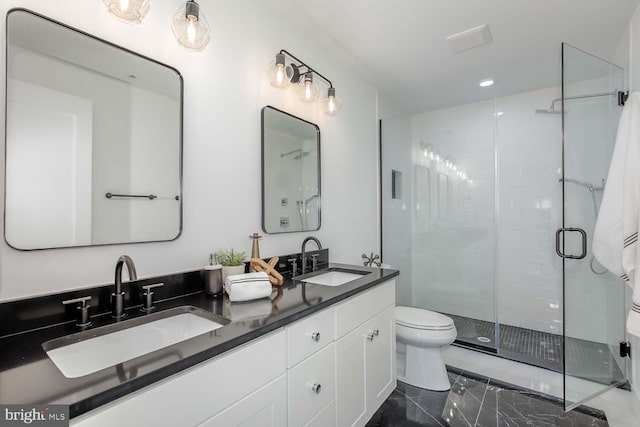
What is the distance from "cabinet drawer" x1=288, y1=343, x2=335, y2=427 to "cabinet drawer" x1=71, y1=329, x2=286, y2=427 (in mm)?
118

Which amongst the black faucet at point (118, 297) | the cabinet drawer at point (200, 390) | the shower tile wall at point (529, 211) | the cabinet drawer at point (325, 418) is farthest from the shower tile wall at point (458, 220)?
the black faucet at point (118, 297)

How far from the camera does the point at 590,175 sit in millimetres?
2002

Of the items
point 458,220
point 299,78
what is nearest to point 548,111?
point 458,220

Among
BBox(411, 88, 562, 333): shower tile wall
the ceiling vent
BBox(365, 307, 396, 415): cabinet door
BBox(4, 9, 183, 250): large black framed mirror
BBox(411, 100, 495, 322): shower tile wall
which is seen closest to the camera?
BBox(4, 9, 183, 250): large black framed mirror

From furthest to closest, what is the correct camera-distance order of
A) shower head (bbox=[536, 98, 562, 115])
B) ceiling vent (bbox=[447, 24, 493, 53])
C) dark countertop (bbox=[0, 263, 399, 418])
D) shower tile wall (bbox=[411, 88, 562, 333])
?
shower tile wall (bbox=[411, 88, 562, 333]), shower head (bbox=[536, 98, 562, 115]), ceiling vent (bbox=[447, 24, 493, 53]), dark countertop (bbox=[0, 263, 399, 418])

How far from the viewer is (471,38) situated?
83.9 inches

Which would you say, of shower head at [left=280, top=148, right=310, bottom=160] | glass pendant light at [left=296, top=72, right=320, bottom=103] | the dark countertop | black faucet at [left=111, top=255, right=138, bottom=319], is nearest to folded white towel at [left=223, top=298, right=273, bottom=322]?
the dark countertop

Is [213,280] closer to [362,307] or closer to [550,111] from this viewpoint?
[362,307]

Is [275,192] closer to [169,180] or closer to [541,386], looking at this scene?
[169,180]

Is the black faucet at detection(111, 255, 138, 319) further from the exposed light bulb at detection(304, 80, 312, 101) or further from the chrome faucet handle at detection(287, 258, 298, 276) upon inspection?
the exposed light bulb at detection(304, 80, 312, 101)

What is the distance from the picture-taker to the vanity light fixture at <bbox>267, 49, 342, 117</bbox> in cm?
175

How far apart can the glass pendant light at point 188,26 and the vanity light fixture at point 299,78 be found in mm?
519

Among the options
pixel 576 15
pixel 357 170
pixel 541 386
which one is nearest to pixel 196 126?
pixel 357 170

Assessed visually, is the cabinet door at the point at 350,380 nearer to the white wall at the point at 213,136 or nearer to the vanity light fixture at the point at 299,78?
the white wall at the point at 213,136
